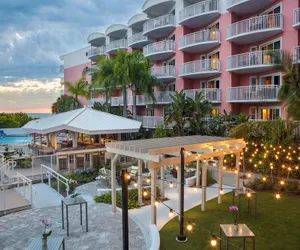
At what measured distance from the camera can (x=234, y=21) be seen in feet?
69.3

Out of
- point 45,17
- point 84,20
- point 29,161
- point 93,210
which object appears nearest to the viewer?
point 93,210

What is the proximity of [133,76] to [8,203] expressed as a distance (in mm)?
15264

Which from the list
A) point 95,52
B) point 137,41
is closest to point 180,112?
point 137,41

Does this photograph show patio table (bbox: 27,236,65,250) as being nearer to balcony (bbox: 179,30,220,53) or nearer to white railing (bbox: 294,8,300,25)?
white railing (bbox: 294,8,300,25)

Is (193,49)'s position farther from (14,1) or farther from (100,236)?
(100,236)

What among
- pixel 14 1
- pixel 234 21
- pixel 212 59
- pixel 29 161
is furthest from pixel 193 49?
pixel 29 161

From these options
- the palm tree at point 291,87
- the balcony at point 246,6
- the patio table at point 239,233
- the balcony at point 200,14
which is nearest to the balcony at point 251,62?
the balcony at point 246,6

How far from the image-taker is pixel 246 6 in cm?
1978

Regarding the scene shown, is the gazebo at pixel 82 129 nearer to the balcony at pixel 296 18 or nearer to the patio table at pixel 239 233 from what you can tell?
A: the patio table at pixel 239 233

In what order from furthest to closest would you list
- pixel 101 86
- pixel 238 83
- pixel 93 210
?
1. pixel 101 86
2. pixel 238 83
3. pixel 93 210

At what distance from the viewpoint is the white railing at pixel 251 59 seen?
18.4 meters

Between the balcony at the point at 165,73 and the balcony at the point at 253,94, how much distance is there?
6722mm

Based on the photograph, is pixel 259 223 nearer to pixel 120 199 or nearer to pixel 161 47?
pixel 120 199

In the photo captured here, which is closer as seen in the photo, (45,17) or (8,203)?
(8,203)
